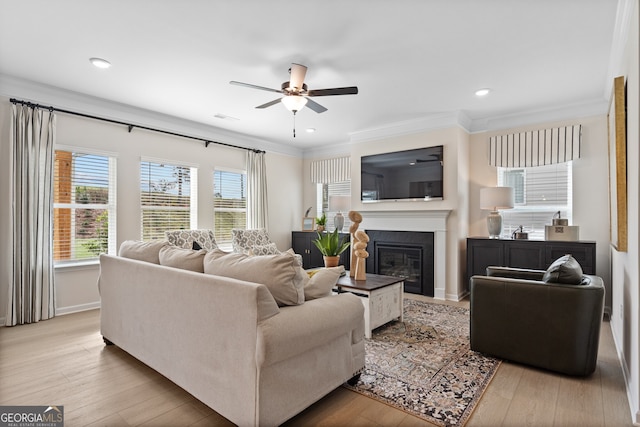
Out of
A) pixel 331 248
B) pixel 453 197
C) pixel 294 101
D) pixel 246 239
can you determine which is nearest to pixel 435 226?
pixel 453 197

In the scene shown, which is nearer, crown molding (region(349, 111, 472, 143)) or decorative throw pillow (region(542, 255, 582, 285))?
decorative throw pillow (region(542, 255, 582, 285))

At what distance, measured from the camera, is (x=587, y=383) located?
2.30 m

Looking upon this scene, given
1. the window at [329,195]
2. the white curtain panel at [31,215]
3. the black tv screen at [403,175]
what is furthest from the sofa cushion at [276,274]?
the window at [329,195]

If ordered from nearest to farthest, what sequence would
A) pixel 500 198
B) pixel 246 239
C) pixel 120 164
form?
pixel 500 198
pixel 120 164
pixel 246 239

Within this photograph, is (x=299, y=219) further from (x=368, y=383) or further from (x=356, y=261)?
(x=368, y=383)

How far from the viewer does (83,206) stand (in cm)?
413

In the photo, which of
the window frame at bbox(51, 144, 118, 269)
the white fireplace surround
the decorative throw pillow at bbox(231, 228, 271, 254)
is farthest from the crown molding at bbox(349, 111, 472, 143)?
the window frame at bbox(51, 144, 118, 269)

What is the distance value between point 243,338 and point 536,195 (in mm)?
4469

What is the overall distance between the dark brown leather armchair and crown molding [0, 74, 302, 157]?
445cm

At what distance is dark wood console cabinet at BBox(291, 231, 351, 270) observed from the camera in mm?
6094

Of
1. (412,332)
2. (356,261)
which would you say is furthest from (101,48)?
(412,332)

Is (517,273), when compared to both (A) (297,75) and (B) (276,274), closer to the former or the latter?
(B) (276,274)

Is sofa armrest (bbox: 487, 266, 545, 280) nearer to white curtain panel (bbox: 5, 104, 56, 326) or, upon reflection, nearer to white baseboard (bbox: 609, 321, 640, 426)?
white baseboard (bbox: 609, 321, 640, 426)

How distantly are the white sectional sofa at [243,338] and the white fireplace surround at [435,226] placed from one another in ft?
9.40
